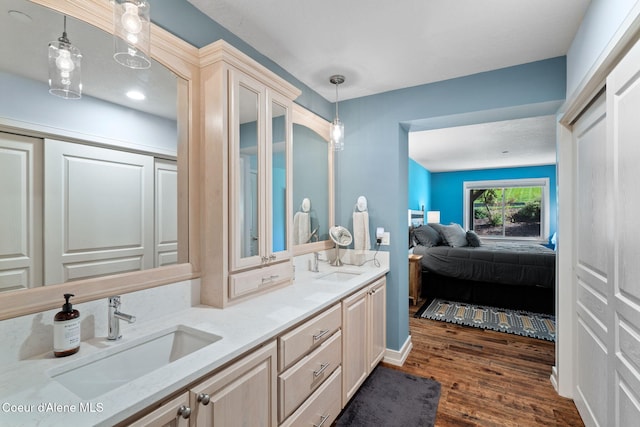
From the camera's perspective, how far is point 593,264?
1.69 m

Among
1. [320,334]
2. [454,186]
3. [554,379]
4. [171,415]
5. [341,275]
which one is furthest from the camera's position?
[454,186]

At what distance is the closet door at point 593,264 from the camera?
1464 mm

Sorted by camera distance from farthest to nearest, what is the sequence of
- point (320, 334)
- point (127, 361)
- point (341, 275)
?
point (341, 275), point (320, 334), point (127, 361)

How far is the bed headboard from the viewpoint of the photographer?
236 inches

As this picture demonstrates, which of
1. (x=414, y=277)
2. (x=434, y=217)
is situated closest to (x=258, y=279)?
(x=414, y=277)

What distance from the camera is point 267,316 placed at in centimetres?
138

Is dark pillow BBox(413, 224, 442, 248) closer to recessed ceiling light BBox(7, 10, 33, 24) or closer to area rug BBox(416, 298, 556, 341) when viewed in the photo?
area rug BBox(416, 298, 556, 341)

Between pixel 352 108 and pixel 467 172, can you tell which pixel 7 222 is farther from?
pixel 467 172

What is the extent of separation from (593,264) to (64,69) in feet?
8.87

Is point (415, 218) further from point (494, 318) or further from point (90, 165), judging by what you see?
point (90, 165)

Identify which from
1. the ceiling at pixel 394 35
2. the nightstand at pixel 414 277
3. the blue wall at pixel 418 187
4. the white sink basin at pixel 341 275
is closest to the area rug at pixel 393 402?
the white sink basin at pixel 341 275

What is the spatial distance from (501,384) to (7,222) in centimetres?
302

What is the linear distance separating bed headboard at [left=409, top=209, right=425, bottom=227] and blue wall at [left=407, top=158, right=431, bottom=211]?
0.12m

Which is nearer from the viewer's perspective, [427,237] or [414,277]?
[414,277]
